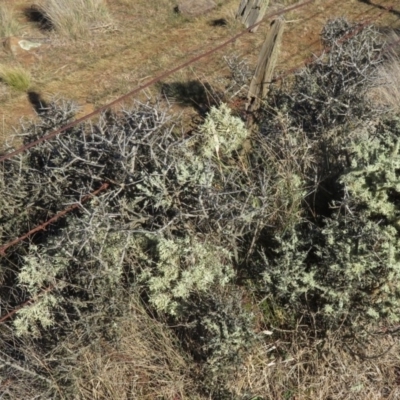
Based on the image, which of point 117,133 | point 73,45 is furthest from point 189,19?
point 117,133

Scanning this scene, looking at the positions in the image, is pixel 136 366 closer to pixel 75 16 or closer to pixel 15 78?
pixel 15 78

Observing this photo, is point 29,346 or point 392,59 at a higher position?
point 29,346

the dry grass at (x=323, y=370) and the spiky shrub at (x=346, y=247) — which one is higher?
the spiky shrub at (x=346, y=247)

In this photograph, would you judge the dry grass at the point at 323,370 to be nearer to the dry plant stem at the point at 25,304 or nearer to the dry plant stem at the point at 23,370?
the dry plant stem at the point at 23,370

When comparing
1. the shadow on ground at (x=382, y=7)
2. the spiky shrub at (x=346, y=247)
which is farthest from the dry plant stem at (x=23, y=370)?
the shadow on ground at (x=382, y=7)

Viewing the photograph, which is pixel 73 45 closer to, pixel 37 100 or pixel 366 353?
pixel 37 100
